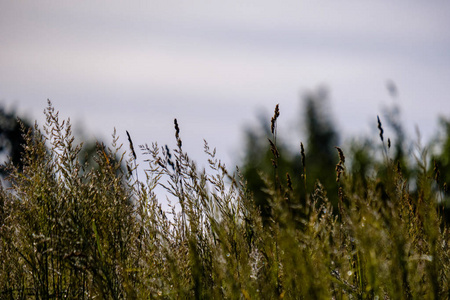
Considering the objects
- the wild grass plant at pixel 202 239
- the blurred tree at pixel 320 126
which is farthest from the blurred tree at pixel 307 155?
the wild grass plant at pixel 202 239

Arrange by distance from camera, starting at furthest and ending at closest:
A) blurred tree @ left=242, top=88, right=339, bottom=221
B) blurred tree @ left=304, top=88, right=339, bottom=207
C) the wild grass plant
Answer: blurred tree @ left=304, top=88, right=339, bottom=207 → blurred tree @ left=242, top=88, right=339, bottom=221 → the wild grass plant

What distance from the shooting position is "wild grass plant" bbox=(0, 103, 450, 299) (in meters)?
1.57

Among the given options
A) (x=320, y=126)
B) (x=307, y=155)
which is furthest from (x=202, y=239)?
(x=320, y=126)

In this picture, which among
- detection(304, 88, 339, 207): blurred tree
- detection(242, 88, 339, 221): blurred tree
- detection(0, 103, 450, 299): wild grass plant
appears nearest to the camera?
detection(0, 103, 450, 299): wild grass plant

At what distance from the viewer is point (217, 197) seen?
235 cm

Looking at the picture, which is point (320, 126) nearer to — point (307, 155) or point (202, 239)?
point (307, 155)

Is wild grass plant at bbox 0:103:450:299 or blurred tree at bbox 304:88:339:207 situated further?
blurred tree at bbox 304:88:339:207

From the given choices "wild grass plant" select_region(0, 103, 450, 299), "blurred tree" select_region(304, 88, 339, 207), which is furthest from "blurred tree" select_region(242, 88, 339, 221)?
"wild grass plant" select_region(0, 103, 450, 299)

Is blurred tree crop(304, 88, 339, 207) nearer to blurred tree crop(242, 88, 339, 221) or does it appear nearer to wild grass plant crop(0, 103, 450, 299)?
blurred tree crop(242, 88, 339, 221)

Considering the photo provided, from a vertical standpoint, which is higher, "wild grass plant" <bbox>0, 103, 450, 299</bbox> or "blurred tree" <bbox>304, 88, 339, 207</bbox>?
"blurred tree" <bbox>304, 88, 339, 207</bbox>

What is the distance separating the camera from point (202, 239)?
2439 mm

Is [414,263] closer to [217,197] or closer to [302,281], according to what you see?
[302,281]

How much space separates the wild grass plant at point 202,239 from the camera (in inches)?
61.8

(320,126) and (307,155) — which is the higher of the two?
(320,126)
